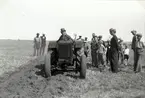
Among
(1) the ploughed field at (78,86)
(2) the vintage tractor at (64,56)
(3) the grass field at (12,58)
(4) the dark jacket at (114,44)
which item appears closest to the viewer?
(1) the ploughed field at (78,86)

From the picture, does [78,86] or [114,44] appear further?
[114,44]

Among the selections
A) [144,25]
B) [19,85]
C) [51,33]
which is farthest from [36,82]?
[51,33]

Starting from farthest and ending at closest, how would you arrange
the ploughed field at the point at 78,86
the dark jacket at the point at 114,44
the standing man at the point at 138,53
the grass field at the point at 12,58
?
the grass field at the point at 12,58 → the standing man at the point at 138,53 → the dark jacket at the point at 114,44 → the ploughed field at the point at 78,86

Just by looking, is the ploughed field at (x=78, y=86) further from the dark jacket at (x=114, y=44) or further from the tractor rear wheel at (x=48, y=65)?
the dark jacket at (x=114, y=44)

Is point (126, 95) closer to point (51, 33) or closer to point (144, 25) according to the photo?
point (144, 25)

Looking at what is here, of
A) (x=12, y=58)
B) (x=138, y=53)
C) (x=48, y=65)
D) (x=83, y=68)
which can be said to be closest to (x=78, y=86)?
(x=83, y=68)

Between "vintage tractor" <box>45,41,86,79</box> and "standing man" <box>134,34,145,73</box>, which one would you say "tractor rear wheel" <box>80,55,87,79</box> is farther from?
"standing man" <box>134,34,145,73</box>

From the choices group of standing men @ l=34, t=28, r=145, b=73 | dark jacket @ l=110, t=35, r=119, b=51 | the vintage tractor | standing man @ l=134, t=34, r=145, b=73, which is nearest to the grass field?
the vintage tractor

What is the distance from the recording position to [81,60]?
1136 cm

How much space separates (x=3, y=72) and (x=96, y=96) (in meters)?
7.49

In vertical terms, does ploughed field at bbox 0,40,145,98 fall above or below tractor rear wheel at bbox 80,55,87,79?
below

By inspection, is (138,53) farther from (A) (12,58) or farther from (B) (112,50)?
(A) (12,58)

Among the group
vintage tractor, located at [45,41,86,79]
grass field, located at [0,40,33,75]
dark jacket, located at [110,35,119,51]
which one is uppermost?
dark jacket, located at [110,35,119,51]

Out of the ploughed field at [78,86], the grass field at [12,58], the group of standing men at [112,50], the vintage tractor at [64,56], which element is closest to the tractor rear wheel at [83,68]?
the vintage tractor at [64,56]
